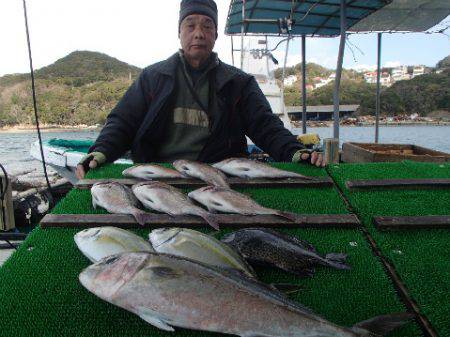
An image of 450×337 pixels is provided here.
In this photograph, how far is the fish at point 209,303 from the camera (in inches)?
48.8

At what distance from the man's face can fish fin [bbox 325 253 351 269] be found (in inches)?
132

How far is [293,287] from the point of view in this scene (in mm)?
1558

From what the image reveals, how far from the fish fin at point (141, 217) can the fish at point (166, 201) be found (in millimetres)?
161

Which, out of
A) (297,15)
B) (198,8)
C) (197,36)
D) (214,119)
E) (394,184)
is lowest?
(394,184)

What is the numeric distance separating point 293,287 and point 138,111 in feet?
11.6

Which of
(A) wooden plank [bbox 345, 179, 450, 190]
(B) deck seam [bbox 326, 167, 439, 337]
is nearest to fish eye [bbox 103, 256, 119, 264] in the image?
(B) deck seam [bbox 326, 167, 439, 337]

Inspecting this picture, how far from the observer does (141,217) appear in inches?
89.7

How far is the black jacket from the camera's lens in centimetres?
438

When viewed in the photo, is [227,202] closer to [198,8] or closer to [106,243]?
[106,243]

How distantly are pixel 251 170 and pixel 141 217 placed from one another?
4.22 ft

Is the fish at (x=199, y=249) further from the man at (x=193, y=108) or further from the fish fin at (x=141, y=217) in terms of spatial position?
the man at (x=193, y=108)

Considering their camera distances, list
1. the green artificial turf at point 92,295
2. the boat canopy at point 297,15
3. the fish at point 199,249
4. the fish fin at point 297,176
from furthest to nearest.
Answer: the boat canopy at point 297,15, the fish fin at point 297,176, the fish at point 199,249, the green artificial turf at point 92,295

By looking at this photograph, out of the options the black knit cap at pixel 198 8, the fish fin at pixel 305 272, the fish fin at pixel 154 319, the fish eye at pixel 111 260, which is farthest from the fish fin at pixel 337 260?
the black knit cap at pixel 198 8

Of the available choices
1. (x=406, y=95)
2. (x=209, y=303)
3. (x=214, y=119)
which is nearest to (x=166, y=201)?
(x=209, y=303)
